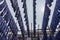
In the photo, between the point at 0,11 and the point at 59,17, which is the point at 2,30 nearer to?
the point at 0,11

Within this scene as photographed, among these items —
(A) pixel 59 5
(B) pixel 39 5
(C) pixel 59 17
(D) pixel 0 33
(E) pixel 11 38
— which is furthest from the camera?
(B) pixel 39 5

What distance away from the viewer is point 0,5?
46.5 inches

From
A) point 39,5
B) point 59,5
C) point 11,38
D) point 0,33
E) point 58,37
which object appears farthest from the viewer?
point 39,5

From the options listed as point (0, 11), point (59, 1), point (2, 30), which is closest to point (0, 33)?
point (2, 30)

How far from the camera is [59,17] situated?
1410 millimetres

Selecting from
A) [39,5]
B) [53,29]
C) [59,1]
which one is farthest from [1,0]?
[39,5]

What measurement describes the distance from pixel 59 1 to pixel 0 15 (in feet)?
1.58

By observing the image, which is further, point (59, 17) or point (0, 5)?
point (59, 17)

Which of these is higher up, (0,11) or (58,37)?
(0,11)

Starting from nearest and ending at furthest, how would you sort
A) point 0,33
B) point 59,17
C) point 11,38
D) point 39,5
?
point 0,33
point 59,17
point 11,38
point 39,5

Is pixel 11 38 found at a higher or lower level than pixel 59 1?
lower

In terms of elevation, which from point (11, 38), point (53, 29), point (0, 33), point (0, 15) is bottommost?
point (11, 38)

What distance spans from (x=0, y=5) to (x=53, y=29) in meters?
0.83

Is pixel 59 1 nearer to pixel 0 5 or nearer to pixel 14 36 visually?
pixel 0 5
